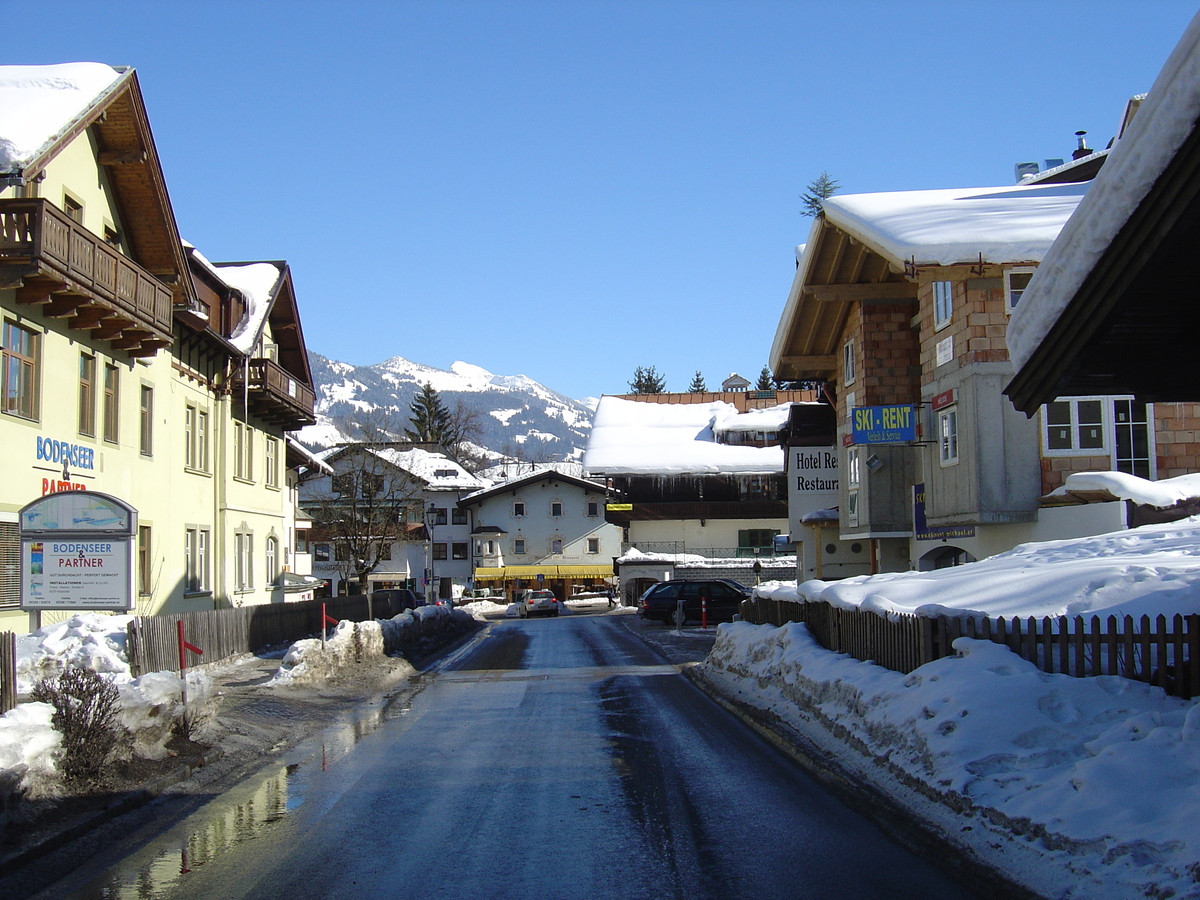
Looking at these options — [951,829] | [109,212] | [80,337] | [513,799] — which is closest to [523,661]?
[80,337]

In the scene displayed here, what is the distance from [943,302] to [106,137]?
62.4ft

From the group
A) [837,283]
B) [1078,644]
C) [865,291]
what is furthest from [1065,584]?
[837,283]

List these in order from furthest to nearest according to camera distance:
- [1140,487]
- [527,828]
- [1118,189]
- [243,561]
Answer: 1. [243,561]
2. [1140,487]
3. [527,828]
4. [1118,189]

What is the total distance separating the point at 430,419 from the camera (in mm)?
121188

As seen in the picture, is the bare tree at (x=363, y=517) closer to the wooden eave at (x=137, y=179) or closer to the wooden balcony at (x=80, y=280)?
the wooden eave at (x=137, y=179)

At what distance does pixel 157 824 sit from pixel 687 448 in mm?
69920

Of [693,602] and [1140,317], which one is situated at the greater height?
[1140,317]

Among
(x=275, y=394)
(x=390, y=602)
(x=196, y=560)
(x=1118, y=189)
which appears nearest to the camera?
(x=1118, y=189)

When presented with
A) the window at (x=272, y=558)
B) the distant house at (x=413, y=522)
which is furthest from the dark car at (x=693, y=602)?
the distant house at (x=413, y=522)

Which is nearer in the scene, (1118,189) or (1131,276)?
(1118,189)

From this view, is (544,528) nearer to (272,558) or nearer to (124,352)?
(272,558)

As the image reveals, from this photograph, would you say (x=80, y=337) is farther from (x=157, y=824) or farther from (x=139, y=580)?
(x=157, y=824)

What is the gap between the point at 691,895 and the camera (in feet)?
21.7

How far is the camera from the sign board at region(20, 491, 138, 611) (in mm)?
14125
